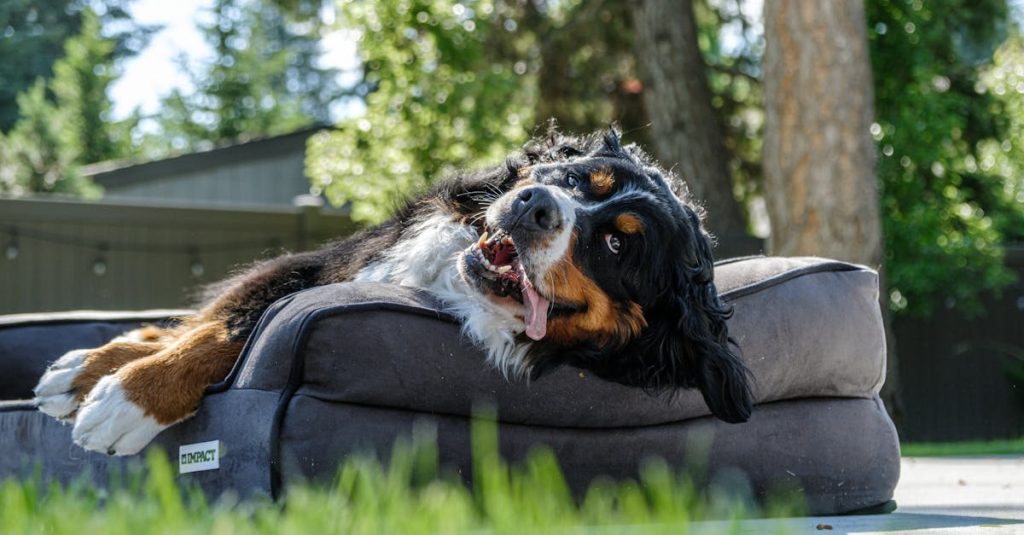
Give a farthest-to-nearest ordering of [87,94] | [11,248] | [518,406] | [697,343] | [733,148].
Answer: [87,94]
[733,148]
[11,248]
[697,343]
[518,406]

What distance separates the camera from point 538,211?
3365 mm

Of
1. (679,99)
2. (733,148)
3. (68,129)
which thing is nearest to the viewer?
(679,99)

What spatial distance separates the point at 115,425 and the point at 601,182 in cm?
157

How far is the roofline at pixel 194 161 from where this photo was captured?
19.6 meters

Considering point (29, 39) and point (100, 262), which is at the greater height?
point (29, 39)

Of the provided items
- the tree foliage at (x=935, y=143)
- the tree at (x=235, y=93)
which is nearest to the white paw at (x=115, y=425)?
the tree foliage at (x=935, y=143)

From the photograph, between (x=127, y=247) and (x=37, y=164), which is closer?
(x=127, y=247)

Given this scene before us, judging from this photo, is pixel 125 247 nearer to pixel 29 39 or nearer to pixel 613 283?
pixel 613 283

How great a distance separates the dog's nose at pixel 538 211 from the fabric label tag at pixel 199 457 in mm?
1046

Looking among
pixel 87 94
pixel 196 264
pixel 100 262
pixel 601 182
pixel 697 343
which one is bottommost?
pixel 196 264

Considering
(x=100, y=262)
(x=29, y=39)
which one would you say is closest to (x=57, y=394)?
(x=100, y=262)

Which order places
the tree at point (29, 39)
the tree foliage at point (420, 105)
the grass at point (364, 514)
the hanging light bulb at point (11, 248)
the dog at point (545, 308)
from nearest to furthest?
the grass at point (364, 514), the dog at point (545, 308), the hanging light bulb at point (11, 248), the tree foliage at point (420, 105), the tree at point (29, 39)

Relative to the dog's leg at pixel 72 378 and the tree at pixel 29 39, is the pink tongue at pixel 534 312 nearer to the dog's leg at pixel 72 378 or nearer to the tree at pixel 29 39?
the dog's leg at pixel 72 378

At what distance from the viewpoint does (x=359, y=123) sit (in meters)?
12.5
